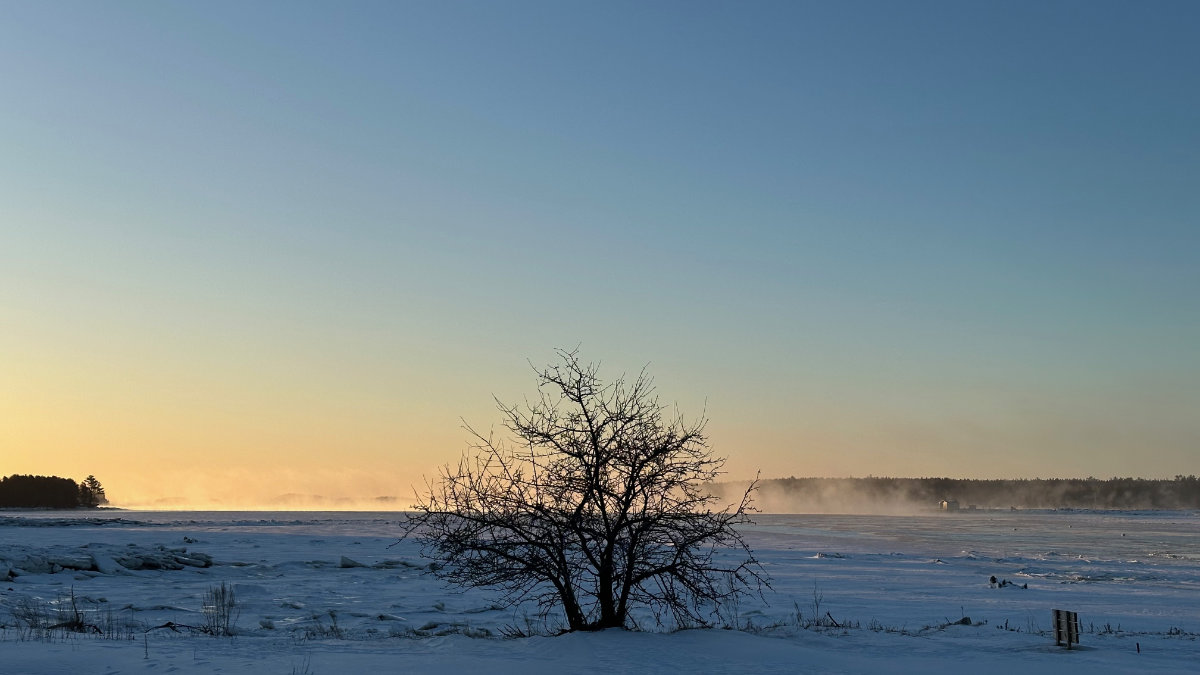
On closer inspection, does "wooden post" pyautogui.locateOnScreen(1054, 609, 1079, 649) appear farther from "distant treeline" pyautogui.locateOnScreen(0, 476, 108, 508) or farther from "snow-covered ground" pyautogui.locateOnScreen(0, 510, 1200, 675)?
"distant treeline" pyautogui.locateOnScreen(0, 476, 108, 508)

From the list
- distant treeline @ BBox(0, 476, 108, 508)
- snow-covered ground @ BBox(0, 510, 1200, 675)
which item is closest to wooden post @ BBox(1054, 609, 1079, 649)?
snow-covered ground @ BBox(0, 510, 1200, 675)

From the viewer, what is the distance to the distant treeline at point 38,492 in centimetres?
16100

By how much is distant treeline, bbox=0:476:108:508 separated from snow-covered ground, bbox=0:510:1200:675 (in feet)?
477

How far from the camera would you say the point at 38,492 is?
165 m

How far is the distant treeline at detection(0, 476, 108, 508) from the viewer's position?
161 metres

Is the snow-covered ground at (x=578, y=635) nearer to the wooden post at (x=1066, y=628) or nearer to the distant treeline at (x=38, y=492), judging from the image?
the wooden post at (x=1066, y=628)

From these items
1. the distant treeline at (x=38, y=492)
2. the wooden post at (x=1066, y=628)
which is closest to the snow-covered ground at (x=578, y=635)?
the wooden post at (x=1066, y=628)

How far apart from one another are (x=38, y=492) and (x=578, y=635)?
18252cm

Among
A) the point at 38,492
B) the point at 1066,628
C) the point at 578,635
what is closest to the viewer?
the point at 578,635

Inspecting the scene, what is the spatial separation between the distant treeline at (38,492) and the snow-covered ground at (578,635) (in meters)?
145

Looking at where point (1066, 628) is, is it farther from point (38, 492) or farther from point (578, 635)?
point (38, 492)

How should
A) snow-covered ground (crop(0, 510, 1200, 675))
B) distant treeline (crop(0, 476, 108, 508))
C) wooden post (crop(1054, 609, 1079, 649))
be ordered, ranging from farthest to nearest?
distant treeline (crop(0, 476, 108, 508)) < wooden post (crop(1054, 609, 1079, 649)) < snow-covered ground (crop(0, 510, 1200, 675))

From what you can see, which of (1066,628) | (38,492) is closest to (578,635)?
(1066,628)

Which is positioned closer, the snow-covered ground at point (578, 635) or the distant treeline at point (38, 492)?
the snow-covered ground at point (578, 635)
